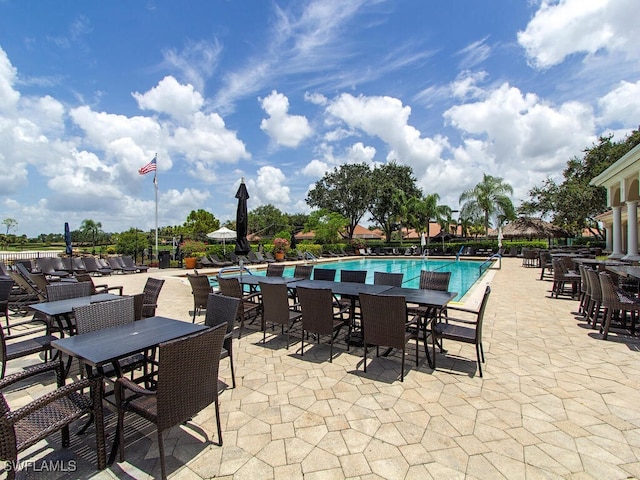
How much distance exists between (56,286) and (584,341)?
769 cm

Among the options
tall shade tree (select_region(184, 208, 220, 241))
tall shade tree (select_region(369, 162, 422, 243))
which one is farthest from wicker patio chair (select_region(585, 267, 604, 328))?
tall shade tree (select_region(184, 208, 220, 241))

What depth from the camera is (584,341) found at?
454 cm

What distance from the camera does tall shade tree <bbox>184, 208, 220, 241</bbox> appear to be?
5056cm

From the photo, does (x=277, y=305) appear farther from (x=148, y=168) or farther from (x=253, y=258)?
(x=148, y=168)

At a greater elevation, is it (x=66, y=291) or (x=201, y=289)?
(x=66, y=291)

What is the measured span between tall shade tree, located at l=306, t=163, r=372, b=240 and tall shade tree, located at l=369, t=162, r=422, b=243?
98 cm

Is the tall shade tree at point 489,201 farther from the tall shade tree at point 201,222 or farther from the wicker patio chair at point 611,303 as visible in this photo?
the tall shade tree at point 201,222

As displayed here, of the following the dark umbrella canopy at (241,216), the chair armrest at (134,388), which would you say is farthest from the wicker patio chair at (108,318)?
the dark umbrella canopy at (241,216)

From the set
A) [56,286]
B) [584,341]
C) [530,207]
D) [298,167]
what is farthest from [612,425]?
[530,207]

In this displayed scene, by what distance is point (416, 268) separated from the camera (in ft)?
61.4

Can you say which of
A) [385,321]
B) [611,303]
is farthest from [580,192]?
[385,321]

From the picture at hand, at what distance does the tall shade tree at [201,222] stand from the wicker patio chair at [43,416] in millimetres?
50437

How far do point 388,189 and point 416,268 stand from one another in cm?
1841

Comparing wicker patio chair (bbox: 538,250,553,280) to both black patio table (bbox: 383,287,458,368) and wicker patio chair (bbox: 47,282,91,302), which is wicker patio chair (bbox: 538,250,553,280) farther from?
wicker patio chair (bbox: 47,282,91,302)
